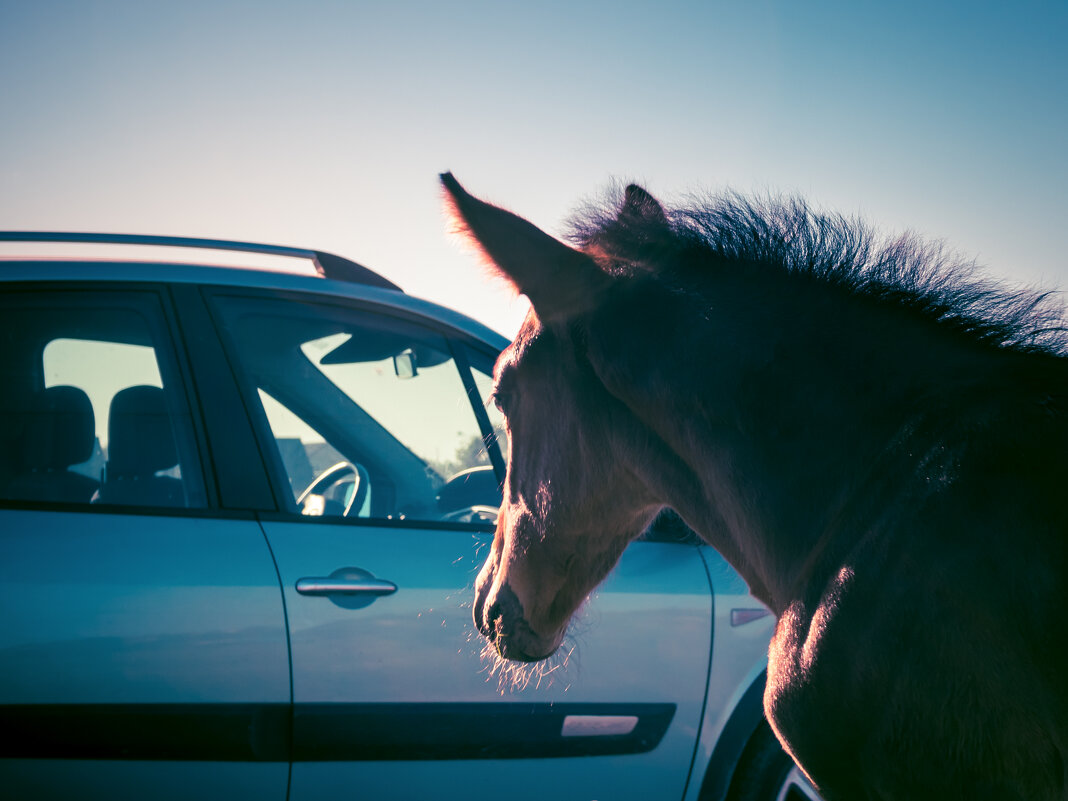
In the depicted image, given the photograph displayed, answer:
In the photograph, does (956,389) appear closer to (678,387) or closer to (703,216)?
(678,387)

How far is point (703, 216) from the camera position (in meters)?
1.81

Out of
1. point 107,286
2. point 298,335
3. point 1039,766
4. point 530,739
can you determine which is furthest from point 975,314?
point 107,286

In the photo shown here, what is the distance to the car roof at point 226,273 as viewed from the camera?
2.45m

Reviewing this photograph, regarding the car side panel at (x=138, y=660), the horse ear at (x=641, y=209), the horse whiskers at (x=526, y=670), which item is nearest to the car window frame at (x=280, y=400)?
the car side panel at (x=138, y=660)

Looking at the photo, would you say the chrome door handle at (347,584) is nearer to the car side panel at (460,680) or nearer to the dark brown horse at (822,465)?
the car side panel at (460,680)

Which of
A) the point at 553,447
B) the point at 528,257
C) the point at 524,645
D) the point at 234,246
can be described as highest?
the point at 528,257

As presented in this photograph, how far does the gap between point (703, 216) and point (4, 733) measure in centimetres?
202

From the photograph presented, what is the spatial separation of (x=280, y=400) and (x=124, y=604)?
0.88m

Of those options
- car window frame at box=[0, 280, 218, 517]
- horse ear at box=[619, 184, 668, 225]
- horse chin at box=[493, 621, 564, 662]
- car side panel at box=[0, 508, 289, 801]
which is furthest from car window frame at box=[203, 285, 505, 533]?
horse ear at box=[619, 184, 668, 225]

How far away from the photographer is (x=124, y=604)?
2.15 meters

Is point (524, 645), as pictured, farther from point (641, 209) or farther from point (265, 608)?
point (641, 209)

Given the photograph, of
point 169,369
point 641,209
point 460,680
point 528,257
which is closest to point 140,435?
point 169,369

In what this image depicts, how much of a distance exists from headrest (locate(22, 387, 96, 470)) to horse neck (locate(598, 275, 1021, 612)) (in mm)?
1657

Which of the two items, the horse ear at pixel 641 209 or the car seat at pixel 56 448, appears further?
the car seat at pixel 56 448
